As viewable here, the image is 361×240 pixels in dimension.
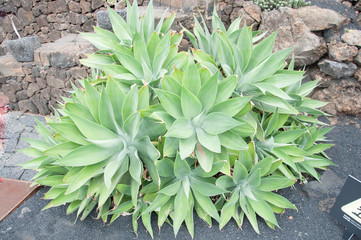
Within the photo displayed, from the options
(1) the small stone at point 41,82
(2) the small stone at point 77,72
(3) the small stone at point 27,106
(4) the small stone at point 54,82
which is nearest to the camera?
(2) the small stone at point 77,72

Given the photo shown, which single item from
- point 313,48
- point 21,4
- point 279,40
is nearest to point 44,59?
point 21,4

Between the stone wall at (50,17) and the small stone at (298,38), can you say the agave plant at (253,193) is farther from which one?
the stone wall at (50,17)

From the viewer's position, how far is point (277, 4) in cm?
306

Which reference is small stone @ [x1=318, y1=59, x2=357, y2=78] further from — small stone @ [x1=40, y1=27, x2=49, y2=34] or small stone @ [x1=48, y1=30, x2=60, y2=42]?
small stone @ [x1=40, y1=27, x2=49, y2=34]

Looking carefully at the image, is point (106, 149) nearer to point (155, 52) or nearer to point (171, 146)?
point (171, 146)

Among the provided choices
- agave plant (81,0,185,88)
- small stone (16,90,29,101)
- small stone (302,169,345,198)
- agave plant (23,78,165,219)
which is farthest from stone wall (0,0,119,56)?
small stone (302,169,345,198)

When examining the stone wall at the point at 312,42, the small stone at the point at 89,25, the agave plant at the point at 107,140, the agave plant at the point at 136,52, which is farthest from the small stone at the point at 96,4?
the agave plant at the point at 107,140

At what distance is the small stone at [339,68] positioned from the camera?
245 centimetres

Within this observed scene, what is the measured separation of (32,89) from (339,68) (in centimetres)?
483

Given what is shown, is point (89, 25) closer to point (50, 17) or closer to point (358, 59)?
point (50, 17)

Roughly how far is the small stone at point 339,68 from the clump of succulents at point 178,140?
1094mm

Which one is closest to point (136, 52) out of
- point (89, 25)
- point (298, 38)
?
point (298, 38)

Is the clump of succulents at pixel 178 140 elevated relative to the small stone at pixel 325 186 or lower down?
elevated

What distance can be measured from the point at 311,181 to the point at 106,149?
1394mm
